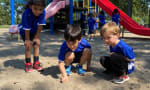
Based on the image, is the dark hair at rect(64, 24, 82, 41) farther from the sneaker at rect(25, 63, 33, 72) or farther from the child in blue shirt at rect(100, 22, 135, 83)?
the sneaker at rect(25, 63, 33, 72)

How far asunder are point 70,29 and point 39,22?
0.71 m

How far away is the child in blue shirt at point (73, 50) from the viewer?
2.10 meters

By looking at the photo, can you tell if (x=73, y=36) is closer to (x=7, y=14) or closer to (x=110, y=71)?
(x=110, y=71)

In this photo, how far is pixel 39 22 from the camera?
2584mm

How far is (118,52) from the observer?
222cm

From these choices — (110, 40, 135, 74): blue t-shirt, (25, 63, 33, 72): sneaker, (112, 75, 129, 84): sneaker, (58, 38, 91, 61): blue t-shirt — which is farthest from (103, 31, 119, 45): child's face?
(25, 63, 33, 72): sneaker

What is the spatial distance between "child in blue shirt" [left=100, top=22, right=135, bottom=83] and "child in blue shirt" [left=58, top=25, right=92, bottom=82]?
0.36 meters

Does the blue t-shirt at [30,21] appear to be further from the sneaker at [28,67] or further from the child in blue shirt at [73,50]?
the child in blue shirt at [73,50]

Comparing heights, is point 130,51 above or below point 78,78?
above

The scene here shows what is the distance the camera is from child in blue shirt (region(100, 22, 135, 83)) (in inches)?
81.5

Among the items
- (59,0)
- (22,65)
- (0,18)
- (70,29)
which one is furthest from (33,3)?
(0,18)

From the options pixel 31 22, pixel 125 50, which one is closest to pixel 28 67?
pixel 31 22

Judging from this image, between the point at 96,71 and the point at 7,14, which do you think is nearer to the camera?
the point at 96,71

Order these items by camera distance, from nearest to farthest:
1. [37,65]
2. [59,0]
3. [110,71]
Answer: [110,71] < [37,65] < [59,0]
